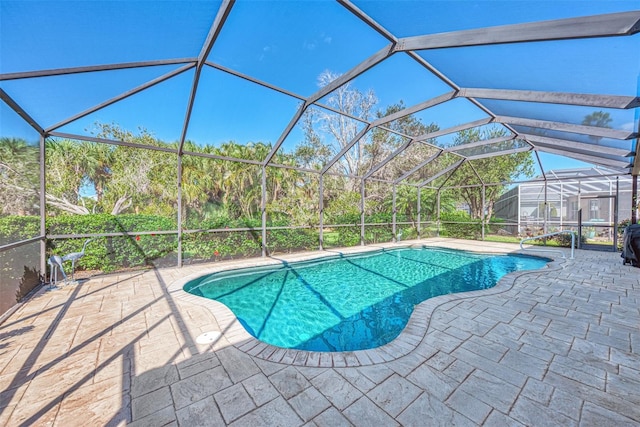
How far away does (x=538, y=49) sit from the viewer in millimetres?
3186

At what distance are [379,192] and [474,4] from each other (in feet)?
Answer: 37.5

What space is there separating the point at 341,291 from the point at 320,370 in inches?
133

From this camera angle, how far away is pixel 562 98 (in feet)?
13.2

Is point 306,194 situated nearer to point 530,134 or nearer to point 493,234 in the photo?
point 530,134

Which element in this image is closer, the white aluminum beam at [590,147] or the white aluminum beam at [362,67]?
the white aluminum beam at [362,67]

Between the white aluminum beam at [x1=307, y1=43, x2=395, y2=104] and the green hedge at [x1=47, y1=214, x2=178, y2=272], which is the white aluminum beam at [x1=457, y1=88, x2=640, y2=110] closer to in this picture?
the white aluminum beam at [x1=307, y1=43, x2=395, y2=104]

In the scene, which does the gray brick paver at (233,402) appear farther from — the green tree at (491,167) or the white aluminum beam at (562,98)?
the green tree at (491,167)

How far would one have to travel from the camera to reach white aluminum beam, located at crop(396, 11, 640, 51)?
2.35 m

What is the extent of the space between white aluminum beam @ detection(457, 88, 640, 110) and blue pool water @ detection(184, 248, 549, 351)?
4.04m

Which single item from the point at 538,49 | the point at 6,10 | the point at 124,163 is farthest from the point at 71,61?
the point at 124,163

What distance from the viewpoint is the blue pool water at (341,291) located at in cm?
384

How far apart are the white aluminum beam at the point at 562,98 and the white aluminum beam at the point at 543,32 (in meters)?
1.88

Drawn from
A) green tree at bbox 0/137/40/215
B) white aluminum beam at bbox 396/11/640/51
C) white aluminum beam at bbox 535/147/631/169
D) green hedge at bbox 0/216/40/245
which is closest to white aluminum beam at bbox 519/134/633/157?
white aluminum beam at bbox 535/147/631/169

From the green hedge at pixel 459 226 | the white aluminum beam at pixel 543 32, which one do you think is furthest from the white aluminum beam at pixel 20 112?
the green hedge at pixel 459 226
